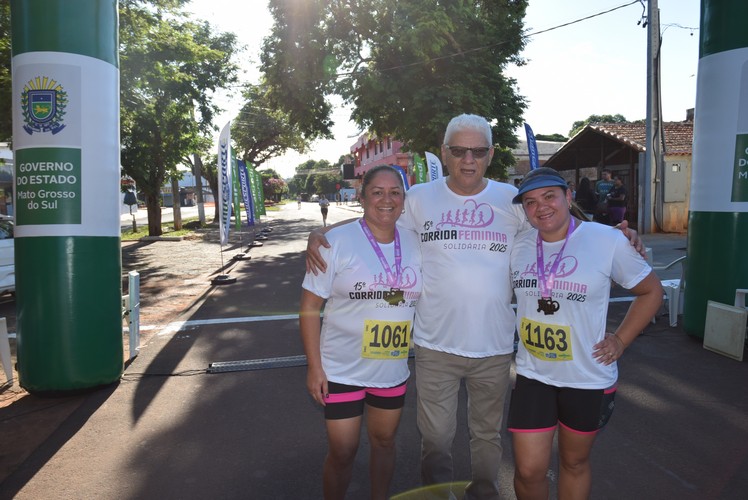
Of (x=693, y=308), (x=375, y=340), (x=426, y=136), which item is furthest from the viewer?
(x=426, y=136)

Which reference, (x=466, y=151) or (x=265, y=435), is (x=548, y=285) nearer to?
(x=466, y=151)

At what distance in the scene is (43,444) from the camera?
386 centimetres

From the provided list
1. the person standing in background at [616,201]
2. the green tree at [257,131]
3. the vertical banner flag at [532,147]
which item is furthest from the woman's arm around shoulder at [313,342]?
the green tree at [257,131]

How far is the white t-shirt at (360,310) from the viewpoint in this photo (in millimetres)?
2510

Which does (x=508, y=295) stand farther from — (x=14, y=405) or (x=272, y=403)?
(x=14, y=405)

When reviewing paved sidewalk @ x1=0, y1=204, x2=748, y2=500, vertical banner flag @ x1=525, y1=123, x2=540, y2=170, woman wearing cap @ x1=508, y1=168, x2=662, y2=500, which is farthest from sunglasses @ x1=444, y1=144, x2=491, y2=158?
vertical banner flag @ x1=525, y1=123, x2=540, y2=170

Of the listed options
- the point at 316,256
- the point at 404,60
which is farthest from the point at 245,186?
the point at 316,256

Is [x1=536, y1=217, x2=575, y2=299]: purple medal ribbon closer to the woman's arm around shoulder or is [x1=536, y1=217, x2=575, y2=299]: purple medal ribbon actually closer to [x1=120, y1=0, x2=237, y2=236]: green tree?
the woman's arm around shoulder

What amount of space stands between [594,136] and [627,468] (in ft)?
74.2

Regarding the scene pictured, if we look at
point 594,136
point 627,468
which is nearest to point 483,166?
point 627,468

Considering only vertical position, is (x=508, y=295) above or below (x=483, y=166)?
below

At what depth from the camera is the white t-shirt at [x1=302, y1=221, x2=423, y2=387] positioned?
98.8 inches

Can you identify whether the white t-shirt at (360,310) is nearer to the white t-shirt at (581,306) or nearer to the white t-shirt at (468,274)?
the white t-shirt at (468,274)

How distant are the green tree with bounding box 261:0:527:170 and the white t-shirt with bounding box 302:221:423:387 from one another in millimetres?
15192
